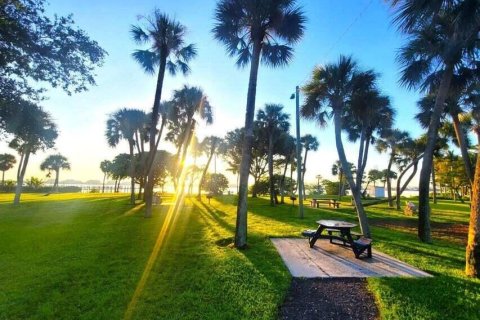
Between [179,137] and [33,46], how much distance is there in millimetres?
13571

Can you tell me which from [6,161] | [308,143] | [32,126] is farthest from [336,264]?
[6,161]

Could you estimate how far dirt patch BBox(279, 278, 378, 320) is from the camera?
4.02 metres

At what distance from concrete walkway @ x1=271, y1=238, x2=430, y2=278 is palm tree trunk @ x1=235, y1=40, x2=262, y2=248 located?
48.4 inches

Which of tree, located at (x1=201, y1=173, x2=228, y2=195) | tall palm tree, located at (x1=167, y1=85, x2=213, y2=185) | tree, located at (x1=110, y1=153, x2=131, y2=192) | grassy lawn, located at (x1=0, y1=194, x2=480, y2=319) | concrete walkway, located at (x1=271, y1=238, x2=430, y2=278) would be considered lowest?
grassy lawn, located at (x1=0, y1=194, x2=480, y2=319)

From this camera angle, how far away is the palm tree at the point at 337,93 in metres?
10.3

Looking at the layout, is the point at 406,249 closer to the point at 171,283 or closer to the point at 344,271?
the point at 344,271

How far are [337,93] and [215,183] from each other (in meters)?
30.5

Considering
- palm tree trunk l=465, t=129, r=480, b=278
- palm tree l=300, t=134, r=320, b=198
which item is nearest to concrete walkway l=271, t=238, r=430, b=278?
palm tree trunk l=465, t=129, r=480, b=278

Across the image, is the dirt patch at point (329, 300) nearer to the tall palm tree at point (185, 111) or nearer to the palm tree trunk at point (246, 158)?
the palm tree trunk at point (246, 158)

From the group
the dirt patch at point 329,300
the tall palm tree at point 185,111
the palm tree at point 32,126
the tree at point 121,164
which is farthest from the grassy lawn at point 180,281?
the tree at point 121,164

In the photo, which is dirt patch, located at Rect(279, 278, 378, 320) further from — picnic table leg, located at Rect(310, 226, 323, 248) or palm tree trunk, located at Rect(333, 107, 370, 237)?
palm tree trunk, located at Rect(333, 107, 370, 237)

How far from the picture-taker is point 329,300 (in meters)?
4.42

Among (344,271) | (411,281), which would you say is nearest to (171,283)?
(344,271)

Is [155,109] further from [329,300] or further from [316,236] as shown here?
[329,300]
